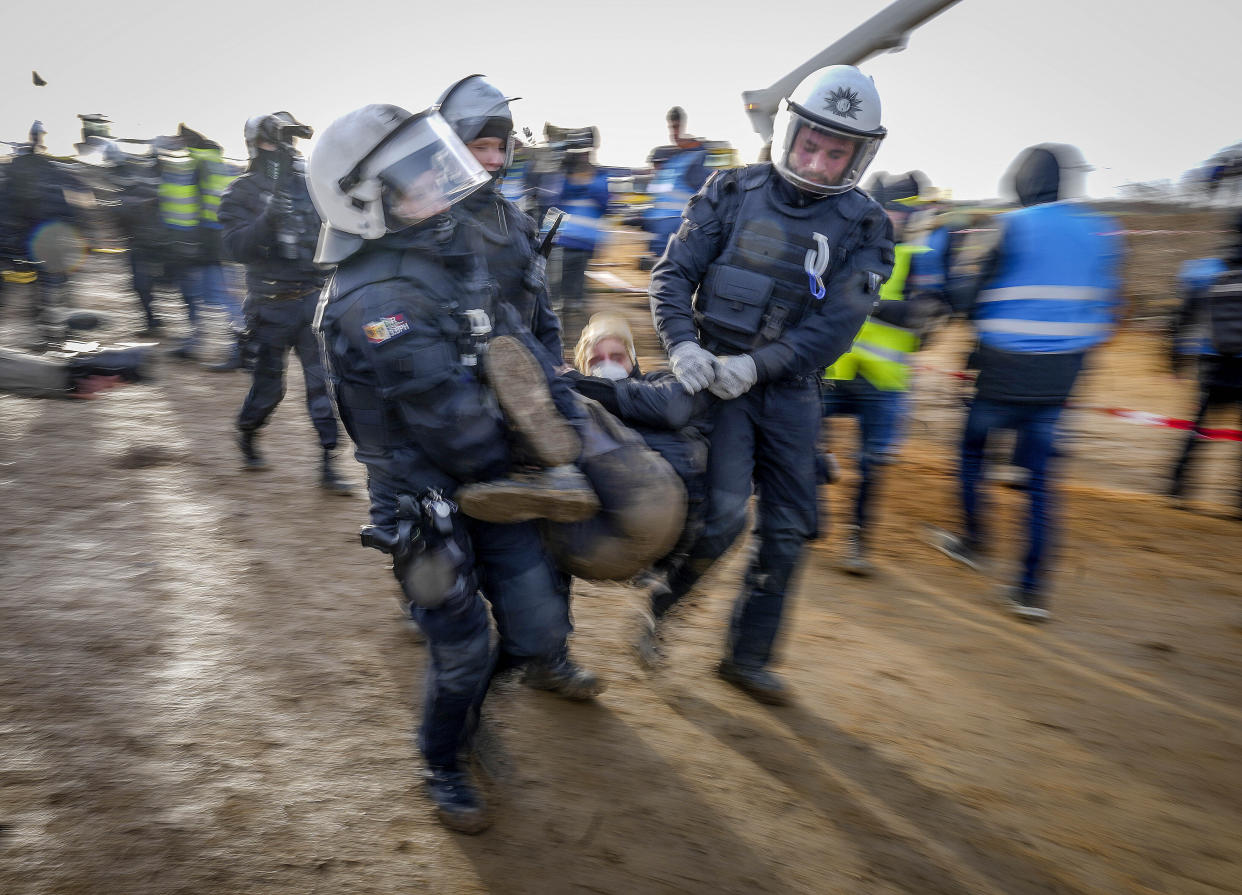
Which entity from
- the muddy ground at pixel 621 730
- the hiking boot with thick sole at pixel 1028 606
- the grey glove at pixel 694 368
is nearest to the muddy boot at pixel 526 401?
the grey glove at pixel 694 368

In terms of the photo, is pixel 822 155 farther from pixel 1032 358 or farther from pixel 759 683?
pixel 759 683

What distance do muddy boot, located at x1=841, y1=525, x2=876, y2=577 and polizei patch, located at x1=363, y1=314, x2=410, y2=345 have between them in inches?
129

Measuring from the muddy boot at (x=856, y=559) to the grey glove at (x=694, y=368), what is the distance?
216 centimetres

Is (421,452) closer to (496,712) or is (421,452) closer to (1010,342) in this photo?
(496,712)

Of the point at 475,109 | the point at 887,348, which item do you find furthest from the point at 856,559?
the point at 475,109

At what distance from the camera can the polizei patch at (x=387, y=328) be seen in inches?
84.2

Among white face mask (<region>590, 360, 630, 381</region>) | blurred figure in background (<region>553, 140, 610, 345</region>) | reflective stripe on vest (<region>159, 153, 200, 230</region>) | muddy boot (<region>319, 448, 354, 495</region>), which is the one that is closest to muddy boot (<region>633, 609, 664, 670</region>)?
white face mask (<region>590, 360, 630, 381</region>)

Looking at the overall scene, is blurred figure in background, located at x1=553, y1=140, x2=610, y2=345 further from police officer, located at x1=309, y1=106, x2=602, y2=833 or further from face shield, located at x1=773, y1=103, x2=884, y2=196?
police officer, located at x1=309, y1=106, x2=602, y2=833

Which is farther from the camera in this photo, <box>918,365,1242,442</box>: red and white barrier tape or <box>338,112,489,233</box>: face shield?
<box>918,365,1242,442</box>: red and white barrier tape

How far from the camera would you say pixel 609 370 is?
10.4 feet

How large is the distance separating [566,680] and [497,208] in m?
1.75

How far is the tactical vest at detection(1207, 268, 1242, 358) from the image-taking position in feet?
15.8

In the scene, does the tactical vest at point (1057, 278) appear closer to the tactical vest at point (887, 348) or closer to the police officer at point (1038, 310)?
the police officer at point (1038, 310)

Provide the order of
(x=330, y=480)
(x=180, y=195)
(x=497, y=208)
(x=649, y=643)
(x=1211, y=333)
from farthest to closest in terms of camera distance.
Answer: (x=180, y=195) < (x=330, y=480) < (x=1211, y=333) < (x=649, y=643) < (x=497, y=208)
